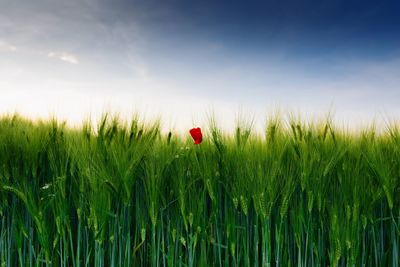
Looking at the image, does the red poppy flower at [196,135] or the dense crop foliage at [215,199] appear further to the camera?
the red poppy flower at [196,135]

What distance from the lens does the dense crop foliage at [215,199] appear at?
222cm

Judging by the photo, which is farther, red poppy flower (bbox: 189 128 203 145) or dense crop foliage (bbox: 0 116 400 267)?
red poppy flower (bbox: 189 128 203 145)

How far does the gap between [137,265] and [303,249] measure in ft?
2.90

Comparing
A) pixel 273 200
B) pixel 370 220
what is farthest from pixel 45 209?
pixel 370 220

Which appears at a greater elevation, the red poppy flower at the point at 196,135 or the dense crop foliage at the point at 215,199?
the red poppy flower at the point at 196,135

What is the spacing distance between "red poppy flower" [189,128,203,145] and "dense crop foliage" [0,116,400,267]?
56 millimetres

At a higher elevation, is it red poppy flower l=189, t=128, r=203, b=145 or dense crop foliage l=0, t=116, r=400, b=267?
red poppy flower l=189, t=128, r=203, b=145

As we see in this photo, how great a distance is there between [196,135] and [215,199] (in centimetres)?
37

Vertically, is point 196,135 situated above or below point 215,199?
above

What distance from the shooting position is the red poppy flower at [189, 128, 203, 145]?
93.6 inches

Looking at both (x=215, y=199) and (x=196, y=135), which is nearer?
(x=215, y=199)

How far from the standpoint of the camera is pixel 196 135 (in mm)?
2412

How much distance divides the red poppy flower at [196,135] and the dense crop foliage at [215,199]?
0.18ft

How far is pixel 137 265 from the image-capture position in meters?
2.40
